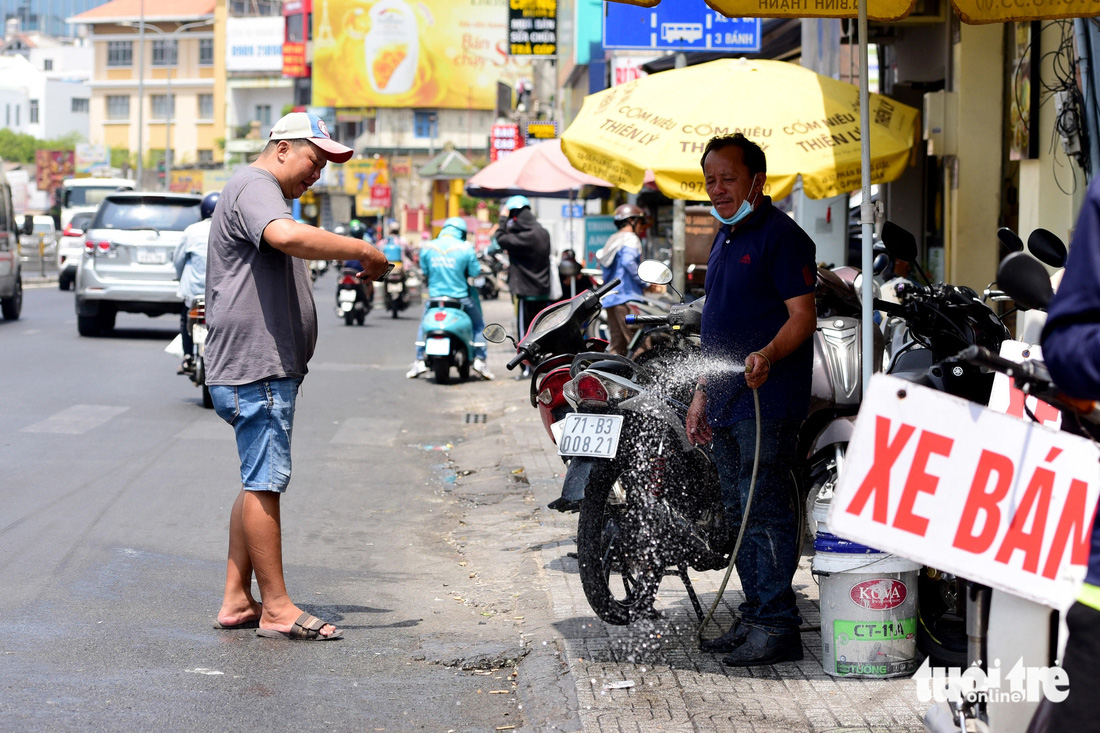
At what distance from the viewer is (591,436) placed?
514cm

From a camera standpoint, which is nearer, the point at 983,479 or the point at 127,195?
the point at 983,479

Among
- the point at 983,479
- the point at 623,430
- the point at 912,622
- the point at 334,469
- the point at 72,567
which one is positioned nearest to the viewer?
the point at 983,479

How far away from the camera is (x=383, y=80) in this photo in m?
74.8

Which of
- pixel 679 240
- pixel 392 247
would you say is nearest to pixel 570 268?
pixel 679 240

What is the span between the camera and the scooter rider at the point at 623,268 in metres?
13.1

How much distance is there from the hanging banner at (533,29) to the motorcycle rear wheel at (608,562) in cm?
2472

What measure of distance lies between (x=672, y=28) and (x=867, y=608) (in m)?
6.98

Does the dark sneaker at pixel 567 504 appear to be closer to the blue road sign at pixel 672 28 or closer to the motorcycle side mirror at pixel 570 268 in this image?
the blue road sign at pixel 672 28

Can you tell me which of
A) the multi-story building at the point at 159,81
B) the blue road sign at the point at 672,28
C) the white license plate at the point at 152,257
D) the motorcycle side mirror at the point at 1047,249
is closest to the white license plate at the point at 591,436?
the motorcycle side mirror at the point at 1047,249

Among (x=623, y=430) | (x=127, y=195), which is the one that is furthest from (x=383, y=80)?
(x=623, y=430)

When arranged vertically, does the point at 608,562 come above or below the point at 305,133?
below

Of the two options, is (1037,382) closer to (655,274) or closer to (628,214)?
(655,274)

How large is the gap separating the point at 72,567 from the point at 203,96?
102392mm

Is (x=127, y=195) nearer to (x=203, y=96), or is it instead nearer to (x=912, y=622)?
(x=912, y=622)
